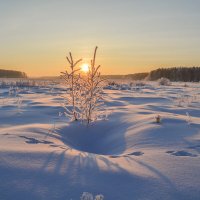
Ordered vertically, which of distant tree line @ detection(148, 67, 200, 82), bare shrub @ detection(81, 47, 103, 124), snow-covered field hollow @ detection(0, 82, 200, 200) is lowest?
snow-covered field hollow @ detection(0, 82, 200, 200)

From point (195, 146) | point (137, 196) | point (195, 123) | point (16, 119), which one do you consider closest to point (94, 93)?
point (16, 119)

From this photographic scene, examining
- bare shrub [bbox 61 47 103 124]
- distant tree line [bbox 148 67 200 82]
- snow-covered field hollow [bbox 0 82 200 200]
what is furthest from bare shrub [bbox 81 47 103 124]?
distant tree line [bbox 148 67 200 82]

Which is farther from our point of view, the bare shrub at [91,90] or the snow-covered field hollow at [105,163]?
the bare shrub at [91,90]

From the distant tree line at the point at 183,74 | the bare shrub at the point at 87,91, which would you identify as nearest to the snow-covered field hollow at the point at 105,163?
the bare shrub at the point at 87,91

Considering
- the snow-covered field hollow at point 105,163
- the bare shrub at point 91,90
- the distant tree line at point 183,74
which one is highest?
the distant tree line at point 183,74

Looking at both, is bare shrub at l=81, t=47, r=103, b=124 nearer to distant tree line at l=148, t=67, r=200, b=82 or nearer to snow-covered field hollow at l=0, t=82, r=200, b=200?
snow-covered field hollow at l=0, t=82, r=200, b=200

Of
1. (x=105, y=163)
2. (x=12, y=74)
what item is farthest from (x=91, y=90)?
(x=12, y=74)

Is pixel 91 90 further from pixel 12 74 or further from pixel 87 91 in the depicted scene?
pixel 12 74

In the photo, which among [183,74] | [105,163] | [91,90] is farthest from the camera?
[183,74]

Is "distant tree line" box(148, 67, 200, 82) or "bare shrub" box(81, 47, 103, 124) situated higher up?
"distant tree line" box(148, 67, 200, 82)

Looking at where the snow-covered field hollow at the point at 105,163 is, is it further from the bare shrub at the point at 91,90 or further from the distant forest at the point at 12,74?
the distant forest at the point at 12,74

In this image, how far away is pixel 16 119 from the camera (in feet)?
18.4

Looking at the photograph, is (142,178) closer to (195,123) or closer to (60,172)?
(60,172)

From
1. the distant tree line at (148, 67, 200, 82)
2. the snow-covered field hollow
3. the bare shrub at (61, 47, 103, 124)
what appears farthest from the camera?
the distant tree line at (148, 67, 200, 82)
